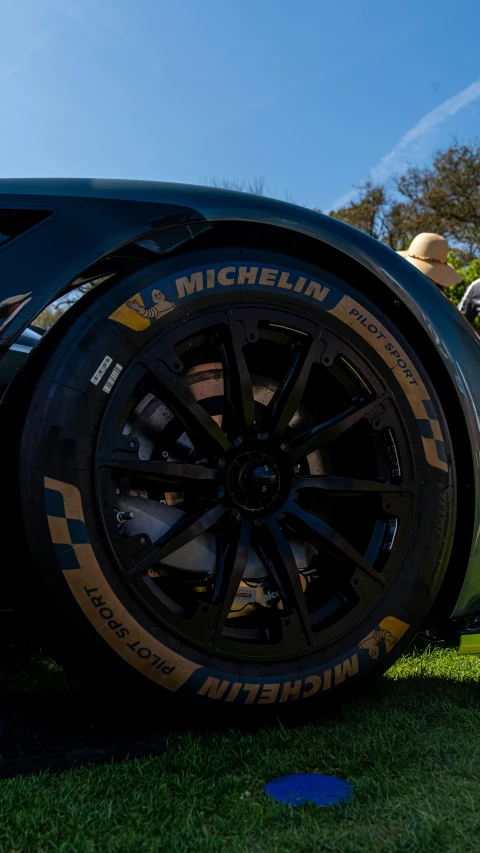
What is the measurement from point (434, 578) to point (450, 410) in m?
0.54

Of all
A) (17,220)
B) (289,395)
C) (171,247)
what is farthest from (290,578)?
(17,220)

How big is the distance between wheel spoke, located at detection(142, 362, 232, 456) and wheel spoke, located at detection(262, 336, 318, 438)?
0.17 meters

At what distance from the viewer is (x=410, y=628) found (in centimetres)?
217

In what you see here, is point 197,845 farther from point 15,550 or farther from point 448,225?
point 448,225

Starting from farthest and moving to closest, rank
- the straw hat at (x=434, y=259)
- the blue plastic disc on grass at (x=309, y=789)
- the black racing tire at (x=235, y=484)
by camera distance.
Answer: the straw hat at (x=434, y=259), the black racing tire at (x=235, y=484), the blue plastic disc on grass at (x=309, y=789)

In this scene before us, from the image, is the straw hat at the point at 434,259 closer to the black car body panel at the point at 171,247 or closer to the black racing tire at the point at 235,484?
the black car body panel at the point at 171,247

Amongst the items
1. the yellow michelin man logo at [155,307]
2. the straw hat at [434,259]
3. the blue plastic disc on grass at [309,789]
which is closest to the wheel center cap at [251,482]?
the yellow michelin man logo at [155,307]

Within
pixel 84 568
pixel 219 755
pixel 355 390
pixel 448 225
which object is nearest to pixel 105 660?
pixel 84 568

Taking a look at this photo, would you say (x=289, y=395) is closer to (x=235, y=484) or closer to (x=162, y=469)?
(x=235, y=484)

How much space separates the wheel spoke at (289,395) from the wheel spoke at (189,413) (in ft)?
0.54

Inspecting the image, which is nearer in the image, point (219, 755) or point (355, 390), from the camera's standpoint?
point (219, 755)

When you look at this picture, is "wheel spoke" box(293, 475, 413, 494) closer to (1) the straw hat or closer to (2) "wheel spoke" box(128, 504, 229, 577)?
(2) "wheel spoke" box(128, 504, 229, 577)

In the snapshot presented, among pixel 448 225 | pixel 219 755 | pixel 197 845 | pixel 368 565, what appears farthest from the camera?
pixel 448 225

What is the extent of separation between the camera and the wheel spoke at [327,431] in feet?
6.85
